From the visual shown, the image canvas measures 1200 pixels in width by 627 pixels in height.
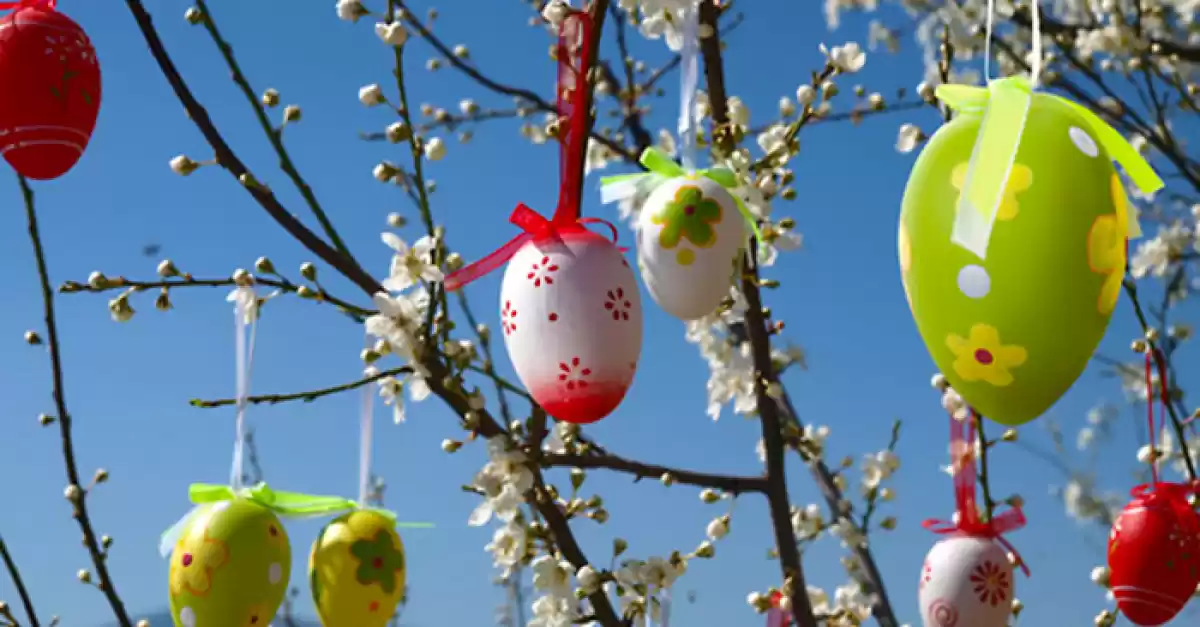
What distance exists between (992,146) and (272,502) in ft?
4.13

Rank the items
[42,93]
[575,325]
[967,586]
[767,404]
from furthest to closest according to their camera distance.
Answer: [767,404]
[967,586]
[42,93]
[575,325]

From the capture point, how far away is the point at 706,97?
252 cm

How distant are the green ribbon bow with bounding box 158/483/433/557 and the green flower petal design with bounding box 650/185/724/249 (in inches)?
25.5

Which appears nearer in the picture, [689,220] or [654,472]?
[689,220]

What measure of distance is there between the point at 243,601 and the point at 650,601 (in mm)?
695

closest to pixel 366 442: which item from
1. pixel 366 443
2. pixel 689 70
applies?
pixel 366 443

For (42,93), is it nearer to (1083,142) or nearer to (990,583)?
(1083,142)

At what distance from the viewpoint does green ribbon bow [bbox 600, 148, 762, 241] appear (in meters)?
1.88

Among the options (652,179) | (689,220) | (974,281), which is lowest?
(974,281)

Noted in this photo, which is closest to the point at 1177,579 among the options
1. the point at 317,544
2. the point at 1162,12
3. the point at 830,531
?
the point at 830,531

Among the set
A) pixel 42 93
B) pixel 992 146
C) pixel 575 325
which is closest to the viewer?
pixel 992 146

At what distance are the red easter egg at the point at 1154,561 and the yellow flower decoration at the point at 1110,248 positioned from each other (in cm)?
97

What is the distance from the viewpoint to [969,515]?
2215mm

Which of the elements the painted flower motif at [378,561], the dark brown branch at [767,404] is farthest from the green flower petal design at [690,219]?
the painted flower motif at [378,561]
